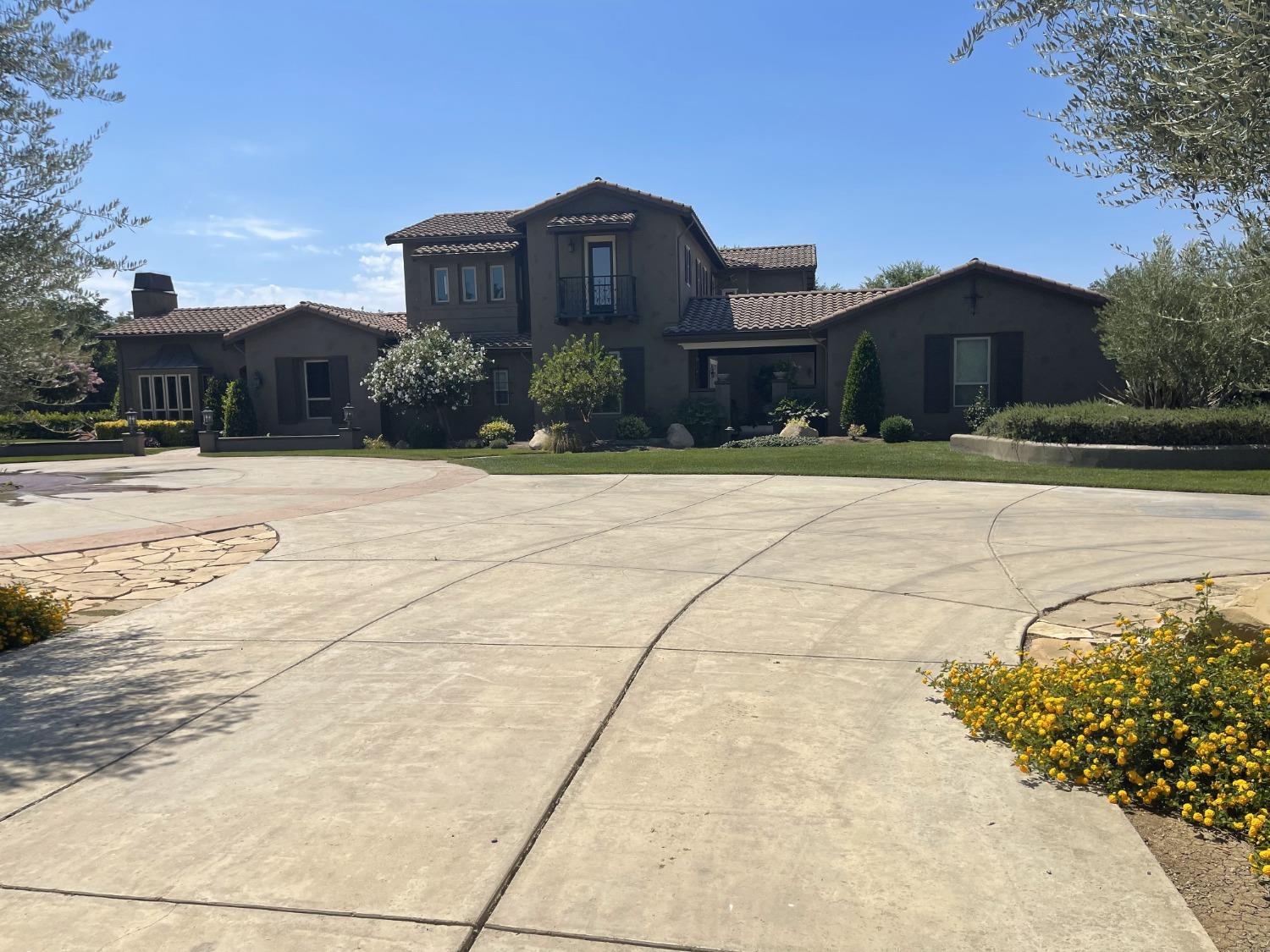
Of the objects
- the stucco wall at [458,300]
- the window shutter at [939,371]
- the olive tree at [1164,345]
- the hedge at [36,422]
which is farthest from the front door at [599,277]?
the hedge at [36,422]

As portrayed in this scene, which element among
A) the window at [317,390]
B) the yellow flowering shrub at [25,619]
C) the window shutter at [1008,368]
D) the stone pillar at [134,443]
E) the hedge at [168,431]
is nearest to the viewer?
the yellow flowering shrub at [25,619]

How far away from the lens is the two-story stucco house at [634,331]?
79.8 ft

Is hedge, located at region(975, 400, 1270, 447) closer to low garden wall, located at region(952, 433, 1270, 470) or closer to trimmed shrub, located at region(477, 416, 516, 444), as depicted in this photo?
low garden wall, located at region(952, 433, 1270, 470)

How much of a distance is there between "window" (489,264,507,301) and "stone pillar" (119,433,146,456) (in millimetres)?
11786

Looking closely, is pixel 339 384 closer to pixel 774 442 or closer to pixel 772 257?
pixel 774 442

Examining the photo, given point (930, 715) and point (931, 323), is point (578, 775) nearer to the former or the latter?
point (930, 715)

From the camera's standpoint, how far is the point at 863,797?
12.7 feet

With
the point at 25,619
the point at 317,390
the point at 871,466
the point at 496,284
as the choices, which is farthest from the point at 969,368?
the point at 25,619

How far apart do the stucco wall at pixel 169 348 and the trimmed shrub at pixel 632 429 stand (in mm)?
16454

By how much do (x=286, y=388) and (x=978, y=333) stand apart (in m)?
22.1

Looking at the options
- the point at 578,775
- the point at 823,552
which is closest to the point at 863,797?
the point at 578,775

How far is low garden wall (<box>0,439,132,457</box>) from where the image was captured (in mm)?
28984

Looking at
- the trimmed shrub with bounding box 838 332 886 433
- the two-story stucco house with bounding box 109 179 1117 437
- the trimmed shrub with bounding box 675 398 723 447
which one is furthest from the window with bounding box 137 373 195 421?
the trimmed shrub with bounding box 838 332 886 433

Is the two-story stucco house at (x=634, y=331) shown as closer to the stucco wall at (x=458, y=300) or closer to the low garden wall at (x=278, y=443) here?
the stucco wall at (x=458, y=300)
